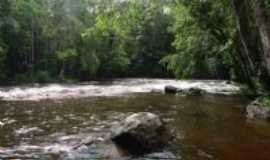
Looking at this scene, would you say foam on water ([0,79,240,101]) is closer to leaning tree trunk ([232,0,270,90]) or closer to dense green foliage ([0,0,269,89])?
dense green foliage ([0,0,269,89])

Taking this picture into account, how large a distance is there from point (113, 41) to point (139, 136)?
39.9 metres

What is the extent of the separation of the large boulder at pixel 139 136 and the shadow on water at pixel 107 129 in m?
0.29

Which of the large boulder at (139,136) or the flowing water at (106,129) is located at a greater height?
the large boulder at (139,136)

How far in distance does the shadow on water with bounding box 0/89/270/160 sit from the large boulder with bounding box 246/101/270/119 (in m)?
0.38

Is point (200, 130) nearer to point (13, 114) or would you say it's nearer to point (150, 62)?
point (13, 114)

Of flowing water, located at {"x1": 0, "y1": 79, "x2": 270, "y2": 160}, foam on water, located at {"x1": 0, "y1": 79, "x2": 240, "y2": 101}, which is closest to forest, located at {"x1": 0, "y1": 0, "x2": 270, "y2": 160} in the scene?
flowing water, located at {"x1": 0, "y1": 79, "x2": 270, "y2": 160}

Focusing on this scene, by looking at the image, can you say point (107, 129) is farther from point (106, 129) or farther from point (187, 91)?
point (187, 91)

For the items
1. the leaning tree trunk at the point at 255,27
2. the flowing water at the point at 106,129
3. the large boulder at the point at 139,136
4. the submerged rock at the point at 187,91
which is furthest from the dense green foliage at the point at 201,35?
the large boulder at the point at 139,136

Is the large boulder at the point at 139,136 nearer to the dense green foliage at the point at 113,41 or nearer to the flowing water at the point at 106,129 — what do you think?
the flowing water at the point at 106,129

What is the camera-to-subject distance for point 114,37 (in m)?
46.9

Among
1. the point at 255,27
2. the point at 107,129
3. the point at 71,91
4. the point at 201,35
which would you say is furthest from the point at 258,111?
the point at 71,91

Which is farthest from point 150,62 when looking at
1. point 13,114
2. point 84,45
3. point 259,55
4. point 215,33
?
point 259,55

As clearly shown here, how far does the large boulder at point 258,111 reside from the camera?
1240cm

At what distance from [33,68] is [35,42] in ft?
11.0
